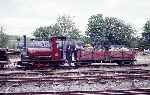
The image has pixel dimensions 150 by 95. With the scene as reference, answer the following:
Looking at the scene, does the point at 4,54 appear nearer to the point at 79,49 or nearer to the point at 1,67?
the point at 1,67

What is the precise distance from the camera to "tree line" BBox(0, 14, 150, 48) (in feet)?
263

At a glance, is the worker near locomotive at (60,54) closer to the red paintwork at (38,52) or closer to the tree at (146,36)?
the red paintwork at (38,52)

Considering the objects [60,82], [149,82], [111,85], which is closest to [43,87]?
[60,82]

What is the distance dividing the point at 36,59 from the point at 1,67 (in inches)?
115

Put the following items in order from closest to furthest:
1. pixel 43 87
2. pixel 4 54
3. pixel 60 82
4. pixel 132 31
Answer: pixel 43 87 < pixel 60 82 < pixel 4 54 < pixel 132 31

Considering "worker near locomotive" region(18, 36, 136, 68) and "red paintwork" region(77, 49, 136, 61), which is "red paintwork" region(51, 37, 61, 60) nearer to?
Answer: "worker near locomotive" region(18, 36, 136, 68)

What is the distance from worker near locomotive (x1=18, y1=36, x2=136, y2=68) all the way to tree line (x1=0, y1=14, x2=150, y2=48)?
2098 inches

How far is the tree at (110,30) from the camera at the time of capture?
81.1 m

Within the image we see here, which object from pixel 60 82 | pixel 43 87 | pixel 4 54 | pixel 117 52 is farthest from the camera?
pixel 117 52

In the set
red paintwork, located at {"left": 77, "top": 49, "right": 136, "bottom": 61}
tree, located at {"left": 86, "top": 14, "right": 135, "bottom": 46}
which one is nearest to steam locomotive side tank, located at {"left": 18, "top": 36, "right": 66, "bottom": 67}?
red paintwork, located at {"left": 77, "top": 49, "right": 136, "bottom": 61}

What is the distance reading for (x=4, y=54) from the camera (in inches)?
867

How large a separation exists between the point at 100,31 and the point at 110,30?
12.8 feet

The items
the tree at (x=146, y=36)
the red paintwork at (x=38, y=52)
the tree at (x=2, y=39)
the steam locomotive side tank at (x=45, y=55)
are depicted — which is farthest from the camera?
the tree at (x=146, y=36)

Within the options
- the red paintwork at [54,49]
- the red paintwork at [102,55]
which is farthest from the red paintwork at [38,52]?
the red paintwork at [102,55]
